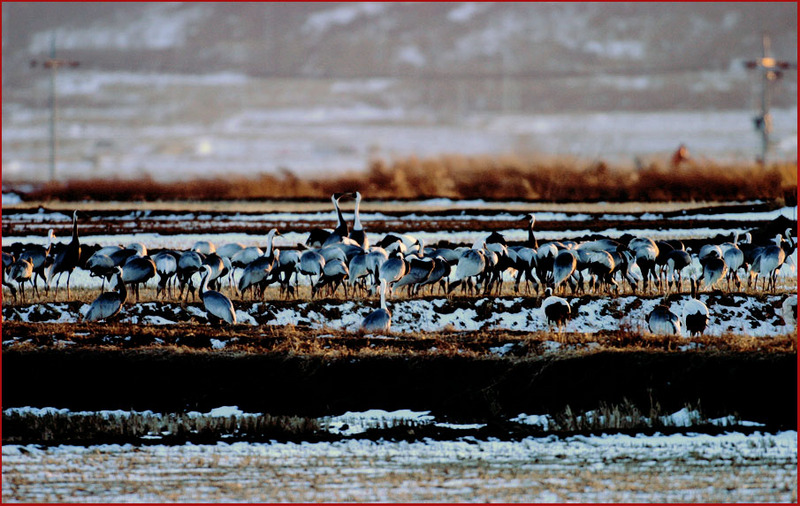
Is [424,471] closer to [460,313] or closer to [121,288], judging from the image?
[460,313]

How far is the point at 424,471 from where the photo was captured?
9.54 metres

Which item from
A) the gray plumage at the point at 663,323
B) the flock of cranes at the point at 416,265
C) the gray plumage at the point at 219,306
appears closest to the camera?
the gray plumage at the point at 663,323

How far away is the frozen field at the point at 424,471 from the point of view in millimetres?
8742

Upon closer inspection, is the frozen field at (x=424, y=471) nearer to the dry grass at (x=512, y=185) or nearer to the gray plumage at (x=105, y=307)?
the gray plumage at (x=105, y=307)

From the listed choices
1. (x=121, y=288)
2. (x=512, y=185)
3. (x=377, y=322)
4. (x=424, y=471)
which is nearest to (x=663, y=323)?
(x=377, y=322)

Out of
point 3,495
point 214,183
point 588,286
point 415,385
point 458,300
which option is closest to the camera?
point 3,495

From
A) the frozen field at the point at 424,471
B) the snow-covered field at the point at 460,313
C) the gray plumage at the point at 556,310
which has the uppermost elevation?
the gray plumage at the point at 556,310

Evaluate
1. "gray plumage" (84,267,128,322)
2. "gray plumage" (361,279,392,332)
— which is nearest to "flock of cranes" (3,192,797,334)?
"gray plumage" (84,267,128,322)

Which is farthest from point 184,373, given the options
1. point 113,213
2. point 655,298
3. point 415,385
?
point 113,213

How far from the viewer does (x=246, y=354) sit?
12.5 m

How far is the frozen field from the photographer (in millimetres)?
8742

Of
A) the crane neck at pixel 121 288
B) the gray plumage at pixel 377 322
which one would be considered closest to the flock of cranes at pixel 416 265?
the crane neck at pixel 121 288

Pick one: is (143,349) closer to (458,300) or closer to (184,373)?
(184,373)

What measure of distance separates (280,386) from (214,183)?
34622mm
